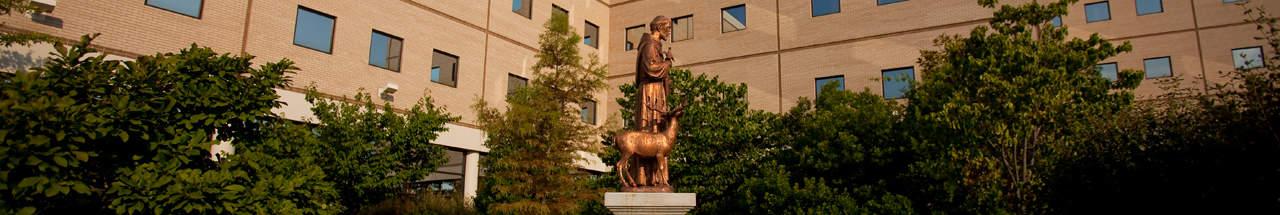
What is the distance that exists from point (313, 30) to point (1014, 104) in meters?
17.8

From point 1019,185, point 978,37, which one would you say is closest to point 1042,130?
point 1019,185

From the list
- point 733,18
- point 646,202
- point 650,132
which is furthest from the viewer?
point 733,18

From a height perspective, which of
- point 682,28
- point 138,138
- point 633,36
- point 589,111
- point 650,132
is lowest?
point 138,138

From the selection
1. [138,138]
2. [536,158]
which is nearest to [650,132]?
[138,138]

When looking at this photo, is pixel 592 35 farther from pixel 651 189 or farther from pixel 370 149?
pixel 651 189

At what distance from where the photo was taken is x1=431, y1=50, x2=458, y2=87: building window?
2548 cm

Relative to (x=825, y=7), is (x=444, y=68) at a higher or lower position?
lower

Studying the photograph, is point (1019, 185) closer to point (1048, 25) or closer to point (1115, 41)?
point (1048, 25)

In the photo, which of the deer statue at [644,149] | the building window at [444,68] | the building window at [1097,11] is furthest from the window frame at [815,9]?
the deer statue at [644,149]

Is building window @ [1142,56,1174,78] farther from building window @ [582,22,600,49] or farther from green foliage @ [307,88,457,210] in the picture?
green foliage @ [307,88,457,210]

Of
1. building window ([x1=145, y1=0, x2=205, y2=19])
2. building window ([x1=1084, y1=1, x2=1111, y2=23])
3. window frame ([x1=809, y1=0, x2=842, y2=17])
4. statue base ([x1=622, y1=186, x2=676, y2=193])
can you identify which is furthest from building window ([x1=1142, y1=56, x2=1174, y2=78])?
building window ([x1=145, y1=0, x2=205, y2=19])

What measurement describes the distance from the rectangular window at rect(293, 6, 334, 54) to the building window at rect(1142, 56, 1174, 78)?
23445mm

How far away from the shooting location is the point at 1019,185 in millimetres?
13586

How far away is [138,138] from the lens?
28.9 feet
